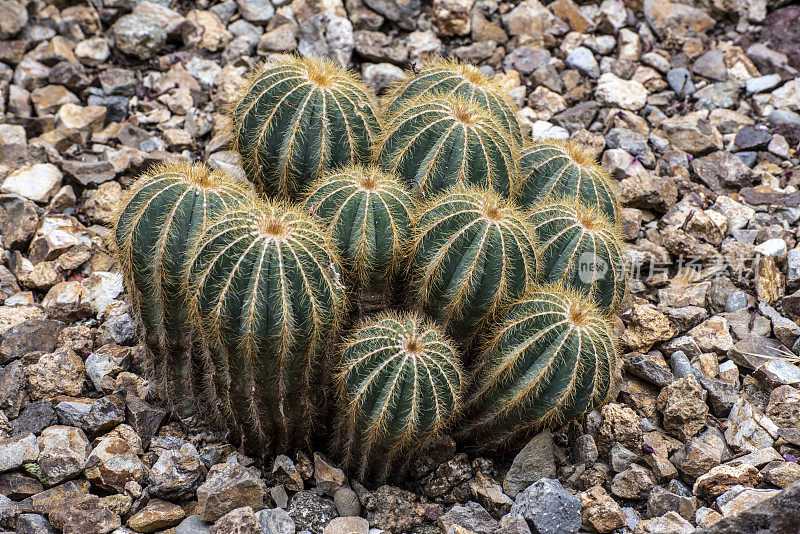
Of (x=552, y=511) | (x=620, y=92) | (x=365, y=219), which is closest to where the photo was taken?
(x=552, y=511)

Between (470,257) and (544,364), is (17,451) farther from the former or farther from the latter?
(544,364)

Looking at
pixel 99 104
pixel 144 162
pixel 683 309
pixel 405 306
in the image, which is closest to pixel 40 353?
pixel 144 162

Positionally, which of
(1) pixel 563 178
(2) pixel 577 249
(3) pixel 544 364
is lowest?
(3) pixel 544 364

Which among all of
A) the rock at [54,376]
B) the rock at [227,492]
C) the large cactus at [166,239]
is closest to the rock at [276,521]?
the rock at [227,492]

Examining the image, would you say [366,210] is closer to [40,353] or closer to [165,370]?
[165,370]

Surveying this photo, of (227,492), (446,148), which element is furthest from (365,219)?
(227,492)
